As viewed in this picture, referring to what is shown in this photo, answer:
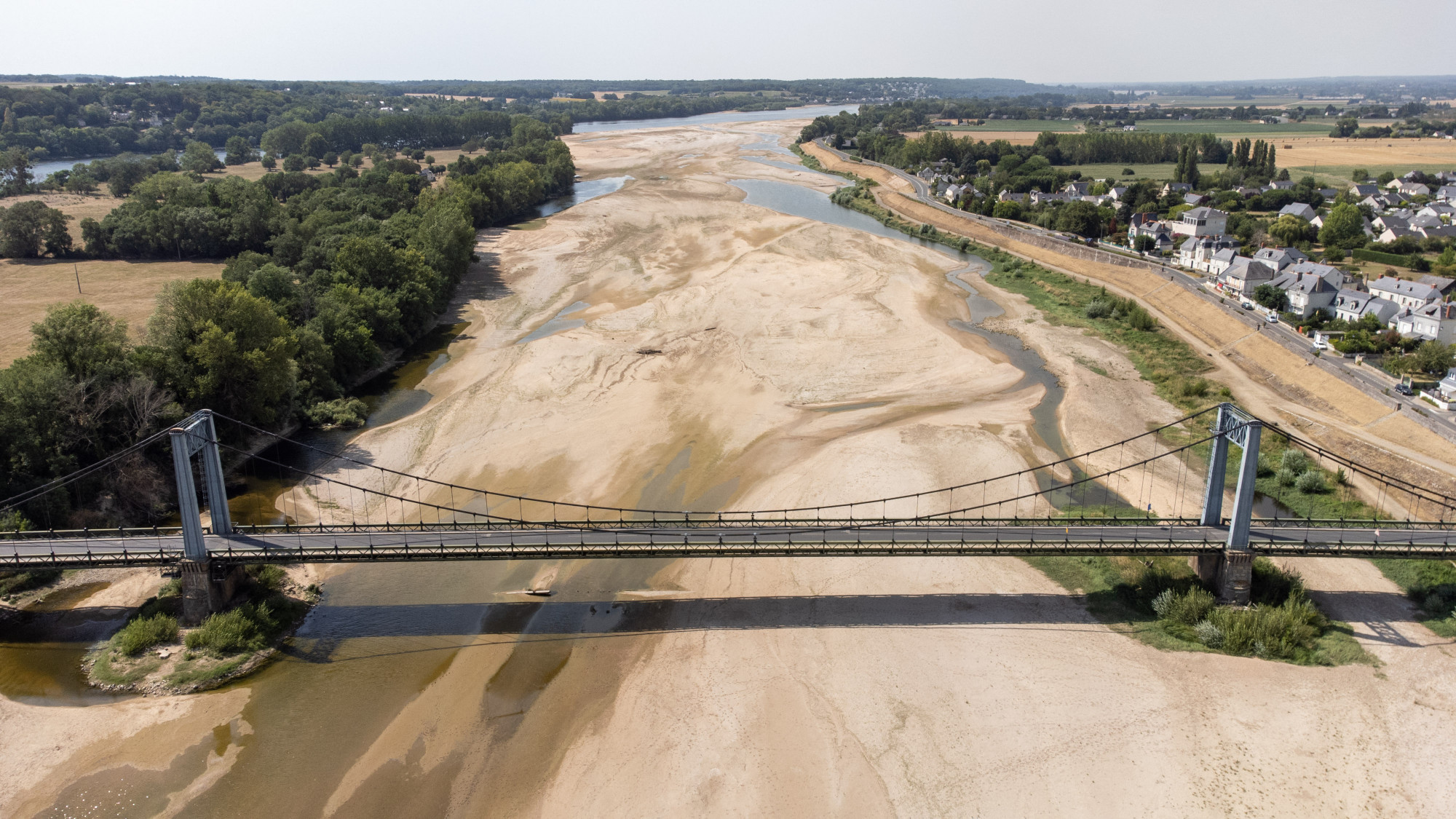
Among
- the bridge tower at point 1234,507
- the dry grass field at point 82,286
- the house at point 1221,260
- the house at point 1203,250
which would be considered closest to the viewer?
the bridge tower at point 1234,507

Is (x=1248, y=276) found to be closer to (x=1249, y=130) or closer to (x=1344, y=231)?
(x=1344, y=231)

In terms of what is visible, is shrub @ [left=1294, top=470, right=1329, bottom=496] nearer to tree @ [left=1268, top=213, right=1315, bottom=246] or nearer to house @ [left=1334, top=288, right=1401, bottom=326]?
house @ [left=1334, top=288, right=1401, bottom=326]

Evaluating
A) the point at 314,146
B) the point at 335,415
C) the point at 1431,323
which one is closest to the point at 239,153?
the point at 314,146

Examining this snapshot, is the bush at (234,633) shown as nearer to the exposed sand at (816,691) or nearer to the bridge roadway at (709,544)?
the bridge roadway at (709,544)

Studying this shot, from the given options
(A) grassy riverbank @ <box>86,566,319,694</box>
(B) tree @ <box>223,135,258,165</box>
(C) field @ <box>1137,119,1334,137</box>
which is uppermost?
(C) field @ <box>1137,119,1334,137</box>

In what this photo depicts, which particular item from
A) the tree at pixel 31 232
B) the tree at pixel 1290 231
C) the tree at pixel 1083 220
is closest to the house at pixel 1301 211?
the tree at pixel 1290 231

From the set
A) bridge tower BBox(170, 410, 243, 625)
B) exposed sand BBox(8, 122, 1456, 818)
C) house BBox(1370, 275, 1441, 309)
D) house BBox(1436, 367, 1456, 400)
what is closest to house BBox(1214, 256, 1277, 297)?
house BBox(1370, 275, 1441, 309)
